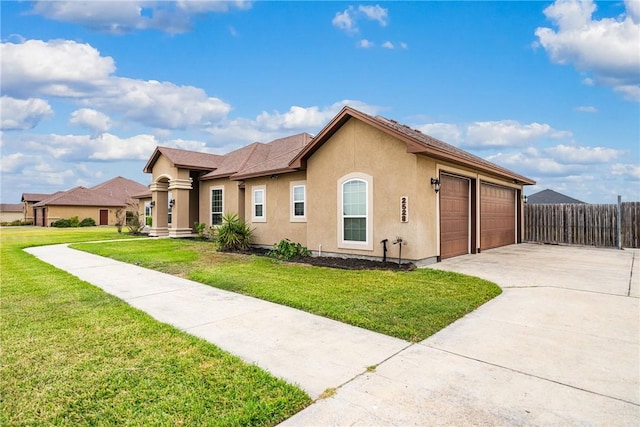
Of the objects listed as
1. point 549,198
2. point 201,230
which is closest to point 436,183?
point 201,230

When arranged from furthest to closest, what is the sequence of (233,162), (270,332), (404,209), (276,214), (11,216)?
(11,216) → (233,162) → (276,214) → (404,209) → (270,332)

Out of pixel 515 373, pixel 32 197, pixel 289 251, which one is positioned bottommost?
pixel 515 373

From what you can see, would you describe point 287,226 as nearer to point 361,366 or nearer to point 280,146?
point 280,146

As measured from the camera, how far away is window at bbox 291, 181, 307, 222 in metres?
13.2

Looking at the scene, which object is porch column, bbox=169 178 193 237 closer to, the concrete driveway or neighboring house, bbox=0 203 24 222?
the concrete driveway

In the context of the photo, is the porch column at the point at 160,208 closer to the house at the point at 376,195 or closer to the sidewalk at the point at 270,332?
the house at the point at 376,195

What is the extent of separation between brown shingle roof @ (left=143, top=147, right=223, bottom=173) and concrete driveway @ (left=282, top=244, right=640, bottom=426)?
17.0 m

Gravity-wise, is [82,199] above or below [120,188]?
below

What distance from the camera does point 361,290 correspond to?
6.95 metres

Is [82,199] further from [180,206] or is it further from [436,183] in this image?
[436,183]

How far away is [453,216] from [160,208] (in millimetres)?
17041

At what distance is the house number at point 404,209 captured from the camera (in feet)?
31.3

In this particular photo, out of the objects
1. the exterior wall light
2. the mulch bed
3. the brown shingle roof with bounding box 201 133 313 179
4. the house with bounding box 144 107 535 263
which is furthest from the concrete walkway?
the brown shingle roof with bounding box 201 133 313 179

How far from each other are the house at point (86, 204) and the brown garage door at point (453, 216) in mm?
38350
